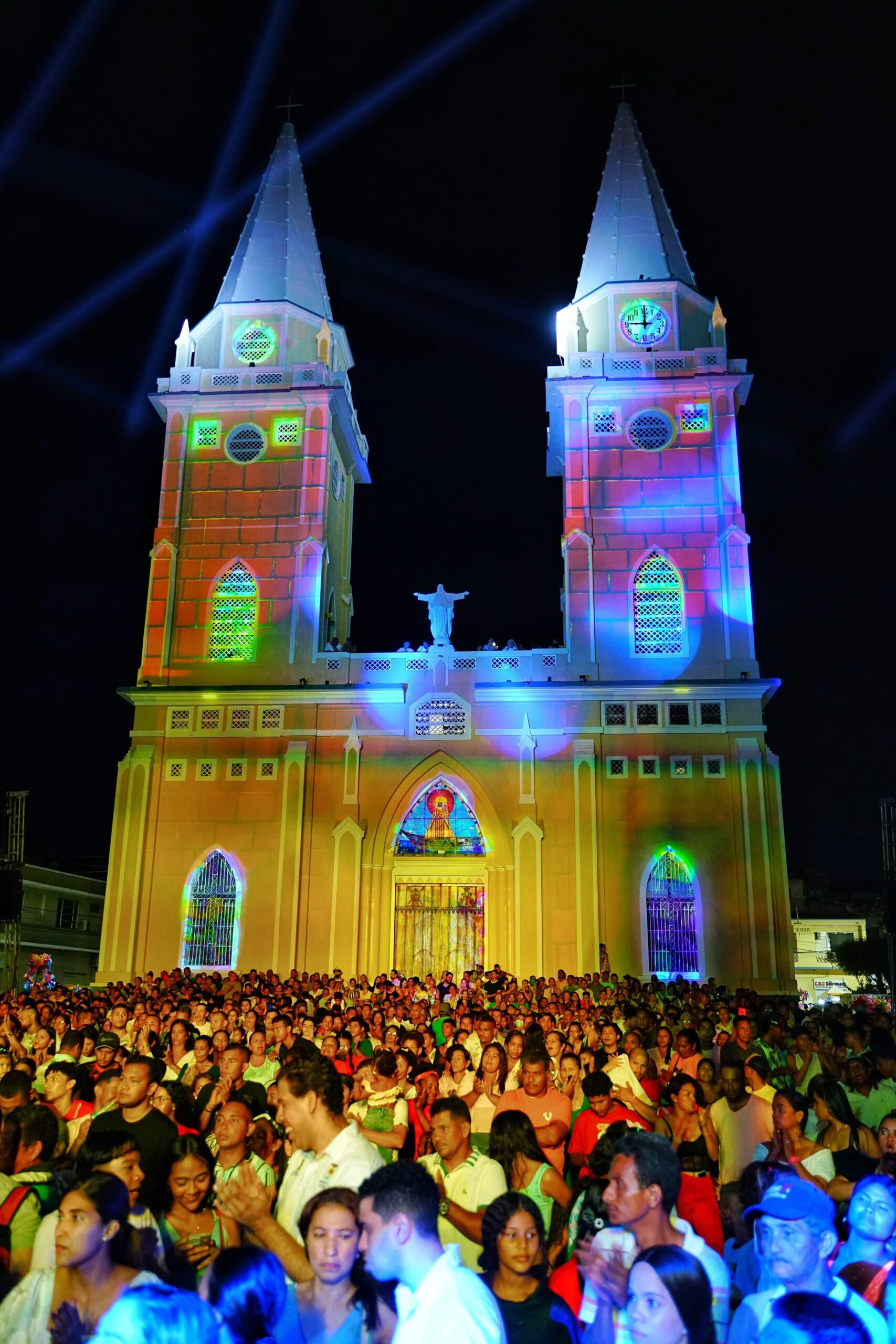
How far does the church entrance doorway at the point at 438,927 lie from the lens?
1072 inches

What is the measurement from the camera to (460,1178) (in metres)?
5.77

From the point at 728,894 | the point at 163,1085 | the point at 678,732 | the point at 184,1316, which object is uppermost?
the point at 678,732

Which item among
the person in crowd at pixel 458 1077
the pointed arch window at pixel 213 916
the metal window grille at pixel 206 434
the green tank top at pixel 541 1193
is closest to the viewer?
the green tank top at pixel 541 1193

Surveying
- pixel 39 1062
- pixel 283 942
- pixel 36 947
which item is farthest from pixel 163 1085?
pixel 36 947

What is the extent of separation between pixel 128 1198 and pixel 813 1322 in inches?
97.2

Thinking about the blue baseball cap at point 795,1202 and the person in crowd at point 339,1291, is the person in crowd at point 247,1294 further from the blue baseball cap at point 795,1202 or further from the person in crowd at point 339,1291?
the blue baseball cap at point 795,1202

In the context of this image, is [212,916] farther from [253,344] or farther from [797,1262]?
[797,1262]

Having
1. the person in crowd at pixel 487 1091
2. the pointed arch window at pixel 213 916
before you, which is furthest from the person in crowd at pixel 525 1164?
the pointed arch window at pixel 213 916

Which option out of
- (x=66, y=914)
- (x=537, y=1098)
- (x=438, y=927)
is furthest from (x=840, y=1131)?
(x=66, y=914)

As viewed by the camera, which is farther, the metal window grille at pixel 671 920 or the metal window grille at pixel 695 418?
the metal window grille at pixel 695 418

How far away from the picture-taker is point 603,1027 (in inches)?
462

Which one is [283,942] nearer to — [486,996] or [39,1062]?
[486,996]

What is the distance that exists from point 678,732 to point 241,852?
1100 cm

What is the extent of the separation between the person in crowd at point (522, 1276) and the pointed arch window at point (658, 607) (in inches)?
971
